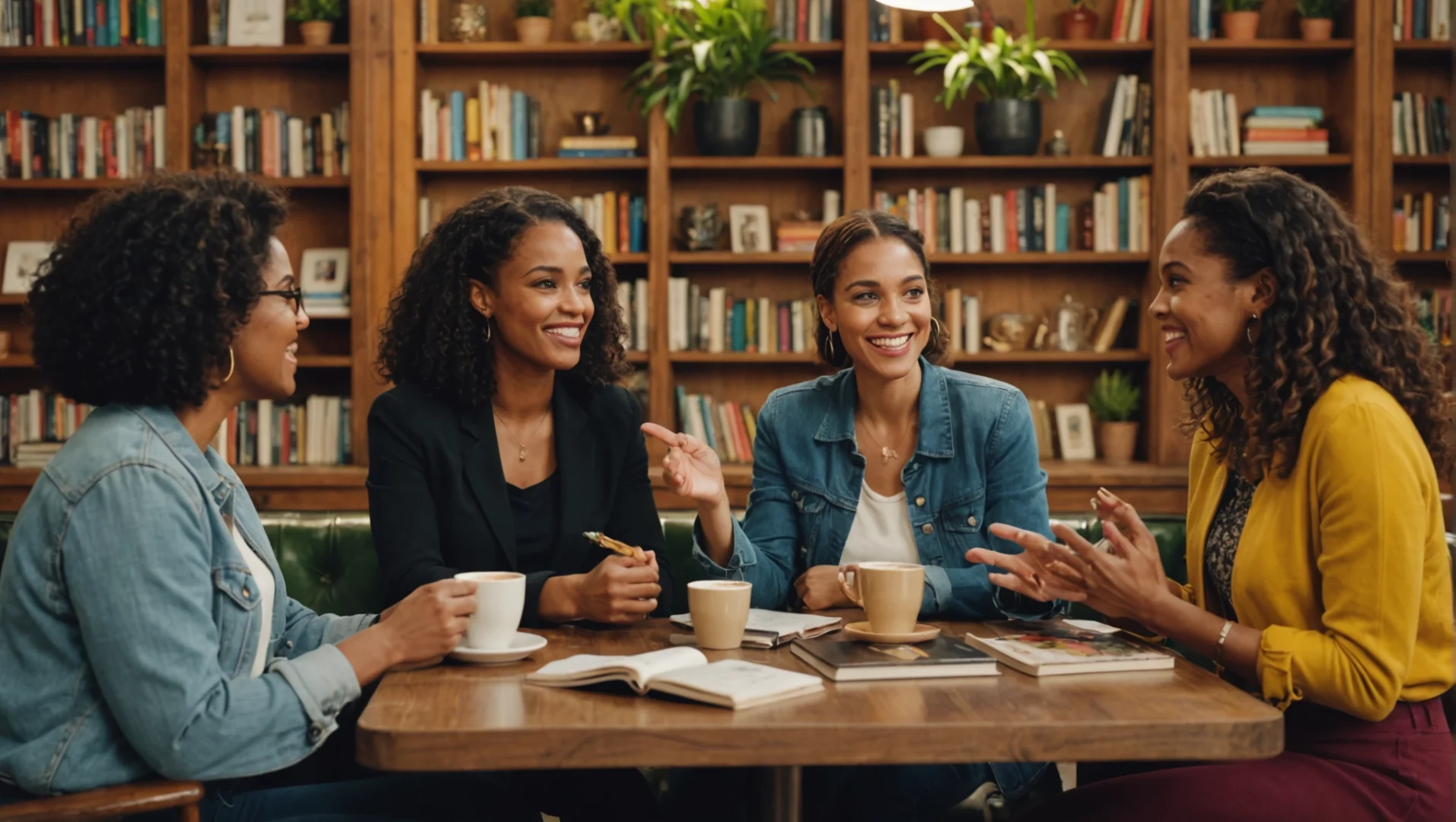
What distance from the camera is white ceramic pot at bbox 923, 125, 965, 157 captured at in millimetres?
4551

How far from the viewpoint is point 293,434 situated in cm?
459

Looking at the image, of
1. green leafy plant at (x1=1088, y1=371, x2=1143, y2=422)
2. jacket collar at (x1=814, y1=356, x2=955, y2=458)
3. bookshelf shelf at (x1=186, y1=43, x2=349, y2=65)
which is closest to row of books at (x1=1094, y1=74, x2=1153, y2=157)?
green leafy plant at (x1=1088, y1=371, x2=1143, y2=422)

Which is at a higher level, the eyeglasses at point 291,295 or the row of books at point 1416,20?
the row of books at point 1416,20

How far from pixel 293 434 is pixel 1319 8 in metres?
3.95

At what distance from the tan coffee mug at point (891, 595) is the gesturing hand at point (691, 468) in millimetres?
378

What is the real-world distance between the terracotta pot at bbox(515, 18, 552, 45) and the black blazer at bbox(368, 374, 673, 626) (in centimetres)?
260

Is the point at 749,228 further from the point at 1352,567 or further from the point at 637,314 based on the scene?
the point at 1352,567

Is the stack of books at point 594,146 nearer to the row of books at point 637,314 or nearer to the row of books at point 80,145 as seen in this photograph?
the row of books at point 637,314

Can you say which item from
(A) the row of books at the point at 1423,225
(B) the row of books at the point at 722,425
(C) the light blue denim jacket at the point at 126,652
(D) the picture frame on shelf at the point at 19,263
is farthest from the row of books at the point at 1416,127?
(D) the picture frame on shelf at the point at 19,263

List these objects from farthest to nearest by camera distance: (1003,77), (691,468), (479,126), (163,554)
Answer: (479,126) → (1003,77) → (691,468) → (163,554)

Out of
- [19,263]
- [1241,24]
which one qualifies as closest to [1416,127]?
[1241,24]

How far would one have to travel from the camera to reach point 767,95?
187 inches

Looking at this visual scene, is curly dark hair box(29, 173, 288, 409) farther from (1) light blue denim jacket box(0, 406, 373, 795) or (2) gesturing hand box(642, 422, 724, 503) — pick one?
(2) gesturing hand box(642, 422, 724, 503)

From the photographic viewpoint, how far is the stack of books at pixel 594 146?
455 centimetres
